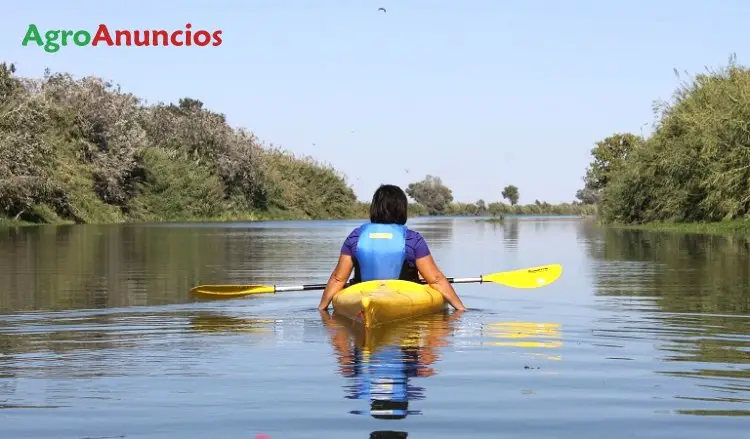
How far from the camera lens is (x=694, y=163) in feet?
173

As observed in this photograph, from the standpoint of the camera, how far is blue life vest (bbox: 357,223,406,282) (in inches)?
515

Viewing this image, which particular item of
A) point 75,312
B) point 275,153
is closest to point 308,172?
point 275,153

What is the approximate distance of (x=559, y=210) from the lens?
15775 centimetres

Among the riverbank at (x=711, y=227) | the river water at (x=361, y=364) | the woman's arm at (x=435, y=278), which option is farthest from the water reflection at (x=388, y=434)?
the riverbank at (x=711, y=227)

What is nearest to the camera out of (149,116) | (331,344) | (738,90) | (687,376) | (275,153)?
(687,376)

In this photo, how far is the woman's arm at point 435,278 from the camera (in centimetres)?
1361

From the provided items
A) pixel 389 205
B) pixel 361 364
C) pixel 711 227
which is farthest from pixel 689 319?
pixel 711 227

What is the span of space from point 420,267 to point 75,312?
4.29m

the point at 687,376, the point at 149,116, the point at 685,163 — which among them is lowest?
the point at 687,376

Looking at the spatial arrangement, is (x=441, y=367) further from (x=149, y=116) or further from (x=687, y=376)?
(x=149, y=116)

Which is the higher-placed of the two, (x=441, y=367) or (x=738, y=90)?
(x=738, y=90)

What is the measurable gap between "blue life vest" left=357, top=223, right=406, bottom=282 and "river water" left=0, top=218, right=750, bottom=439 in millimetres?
732

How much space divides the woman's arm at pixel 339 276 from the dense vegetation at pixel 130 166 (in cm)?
4809

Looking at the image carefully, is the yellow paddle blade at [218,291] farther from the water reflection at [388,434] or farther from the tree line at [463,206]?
the tree line at [463,206]
